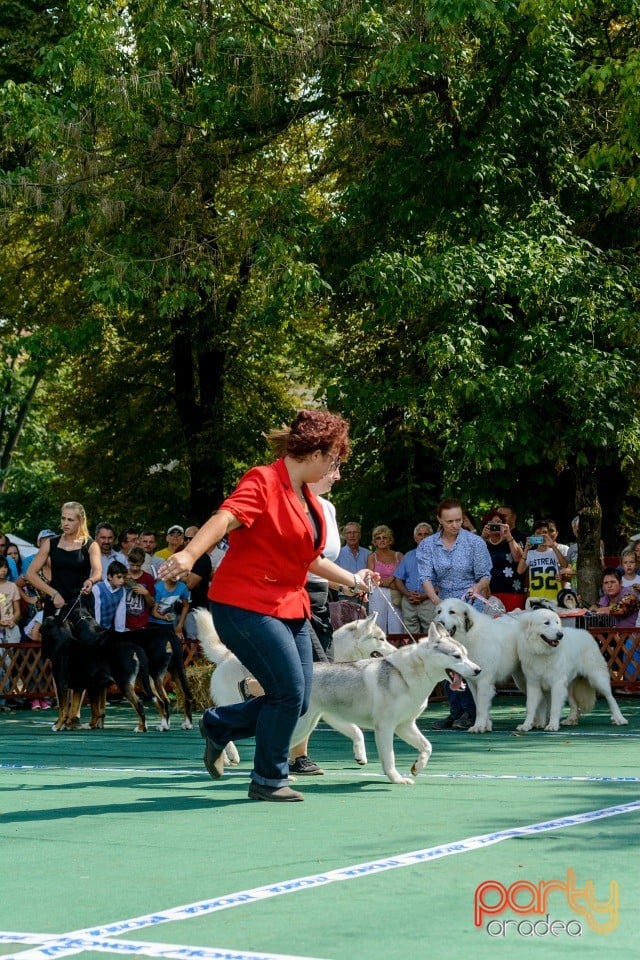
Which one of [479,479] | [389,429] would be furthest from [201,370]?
[479,479]

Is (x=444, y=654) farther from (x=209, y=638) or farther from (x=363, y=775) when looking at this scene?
(x=209, y=638)

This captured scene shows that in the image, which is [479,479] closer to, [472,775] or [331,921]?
[472,775]

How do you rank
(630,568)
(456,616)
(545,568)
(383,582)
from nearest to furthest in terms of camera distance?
(456,616), (545,568), (630,568), (383,582)

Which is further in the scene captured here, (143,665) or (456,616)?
(143,665)

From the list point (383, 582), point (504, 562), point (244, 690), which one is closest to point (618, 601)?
point (504, 562)

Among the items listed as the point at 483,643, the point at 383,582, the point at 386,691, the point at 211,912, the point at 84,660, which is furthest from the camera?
the point at 383,582

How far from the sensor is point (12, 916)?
15.9ft

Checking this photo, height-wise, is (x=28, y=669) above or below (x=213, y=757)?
above

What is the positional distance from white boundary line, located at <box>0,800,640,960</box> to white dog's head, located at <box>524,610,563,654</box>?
5967mm

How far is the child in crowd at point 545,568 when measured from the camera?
16.2 metres

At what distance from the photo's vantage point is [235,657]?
9.26 metres

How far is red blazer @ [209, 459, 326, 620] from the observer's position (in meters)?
7.29

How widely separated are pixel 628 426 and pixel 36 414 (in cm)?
2787

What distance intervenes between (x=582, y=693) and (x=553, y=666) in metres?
0.70
